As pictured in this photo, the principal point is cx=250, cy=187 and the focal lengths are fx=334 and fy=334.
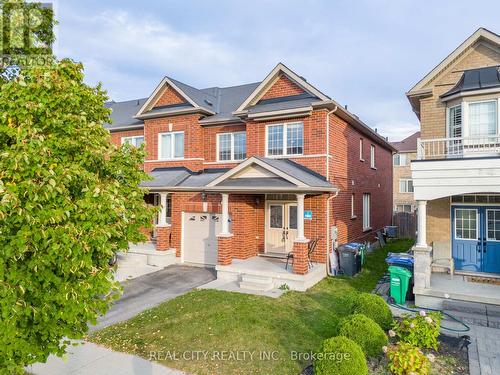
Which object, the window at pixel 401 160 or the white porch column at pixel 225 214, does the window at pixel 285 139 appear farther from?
the window at pixel 401 160

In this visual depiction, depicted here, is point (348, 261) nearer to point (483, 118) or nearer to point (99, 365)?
point (483, 118)

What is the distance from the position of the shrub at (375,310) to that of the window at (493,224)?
6.41m

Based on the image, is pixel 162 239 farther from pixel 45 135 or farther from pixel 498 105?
pixel 498 105

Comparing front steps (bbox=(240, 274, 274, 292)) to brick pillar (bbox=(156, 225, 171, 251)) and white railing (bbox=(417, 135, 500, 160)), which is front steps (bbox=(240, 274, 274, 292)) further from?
white railing (bbox=(417, 135, 500, 160))

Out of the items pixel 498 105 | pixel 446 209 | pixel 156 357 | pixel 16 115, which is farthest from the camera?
pixel 446 209

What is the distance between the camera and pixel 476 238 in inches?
448

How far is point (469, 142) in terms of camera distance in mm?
11266

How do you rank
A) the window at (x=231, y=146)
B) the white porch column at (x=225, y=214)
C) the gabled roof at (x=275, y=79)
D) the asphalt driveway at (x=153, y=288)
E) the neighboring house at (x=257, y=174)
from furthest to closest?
the window at (x=231, y=146)
the gabled roof at (x=275, y=79)
the white porch column at (x=225, y=214)
the neighboring house at (x=257, y=174)
the asphalt driveway at (x=153, y=288)

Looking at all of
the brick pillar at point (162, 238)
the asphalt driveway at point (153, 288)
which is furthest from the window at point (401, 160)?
the brick pillar at point (162, 238)

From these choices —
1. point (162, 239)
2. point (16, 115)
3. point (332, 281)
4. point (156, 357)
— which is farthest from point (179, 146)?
point (16, 115)

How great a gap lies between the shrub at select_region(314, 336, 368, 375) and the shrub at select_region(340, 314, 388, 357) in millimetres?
912

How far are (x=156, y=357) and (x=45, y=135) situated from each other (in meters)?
4.76

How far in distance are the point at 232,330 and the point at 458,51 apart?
11.8m

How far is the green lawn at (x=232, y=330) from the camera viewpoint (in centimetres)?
651
